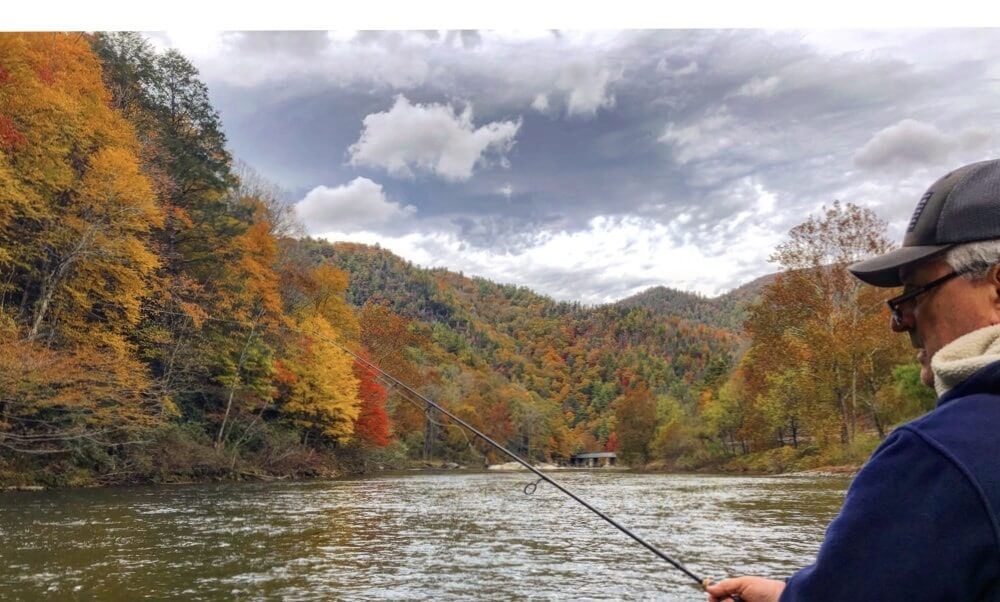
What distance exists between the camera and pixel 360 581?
4746 millimetres

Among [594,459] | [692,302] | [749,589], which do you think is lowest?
[594,459]

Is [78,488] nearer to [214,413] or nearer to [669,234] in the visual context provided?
[214,413]

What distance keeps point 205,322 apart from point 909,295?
59.1 ft

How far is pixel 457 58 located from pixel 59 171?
7491 mm

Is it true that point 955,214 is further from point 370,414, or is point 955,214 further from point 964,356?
point 370,414

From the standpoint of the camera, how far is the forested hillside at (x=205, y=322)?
1238 centimetres

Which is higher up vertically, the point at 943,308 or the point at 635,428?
the point at 943,308

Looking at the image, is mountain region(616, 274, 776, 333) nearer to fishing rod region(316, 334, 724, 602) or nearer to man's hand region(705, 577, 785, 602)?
fishing rod region(316, 334, 724, 602)

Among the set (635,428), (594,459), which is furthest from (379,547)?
(594,459)

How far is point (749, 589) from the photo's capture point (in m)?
1.21

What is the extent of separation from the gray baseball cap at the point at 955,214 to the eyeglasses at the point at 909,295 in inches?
1.5

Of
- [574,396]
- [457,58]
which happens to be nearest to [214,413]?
[457,58]

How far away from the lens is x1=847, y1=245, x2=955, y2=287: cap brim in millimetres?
948

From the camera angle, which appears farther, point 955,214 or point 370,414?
point 370,414
